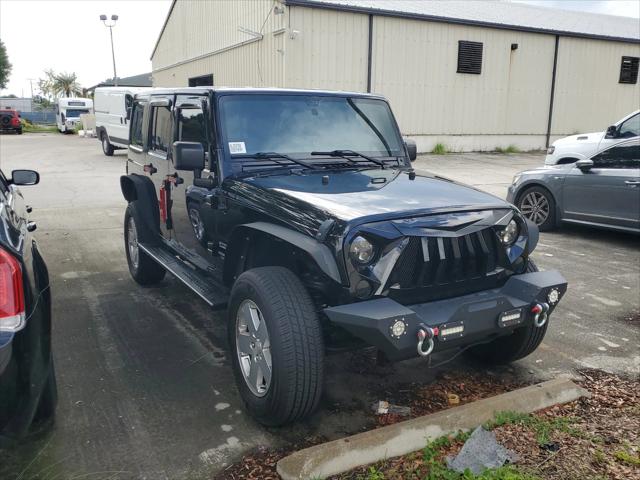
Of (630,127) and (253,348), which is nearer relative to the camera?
(253,348)

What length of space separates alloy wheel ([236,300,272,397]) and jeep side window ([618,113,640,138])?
7.48 metres

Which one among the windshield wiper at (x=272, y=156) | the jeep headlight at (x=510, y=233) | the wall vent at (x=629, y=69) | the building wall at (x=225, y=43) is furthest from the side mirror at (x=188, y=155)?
the wall vent at (x=629, y=69)

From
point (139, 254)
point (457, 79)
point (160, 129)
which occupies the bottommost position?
point (139, 254)

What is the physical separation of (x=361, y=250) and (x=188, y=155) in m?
1.57

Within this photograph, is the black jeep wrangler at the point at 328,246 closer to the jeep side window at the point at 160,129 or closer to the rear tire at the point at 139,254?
the jeep side window at the point at 160,129

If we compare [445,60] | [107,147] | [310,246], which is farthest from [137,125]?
[107,147]

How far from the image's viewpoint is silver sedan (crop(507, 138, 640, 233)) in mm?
7797

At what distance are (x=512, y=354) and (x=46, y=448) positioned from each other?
293cm

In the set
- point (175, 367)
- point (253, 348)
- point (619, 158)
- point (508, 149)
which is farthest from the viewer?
point (508, 149)

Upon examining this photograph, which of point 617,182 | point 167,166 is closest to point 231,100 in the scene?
point 167,166

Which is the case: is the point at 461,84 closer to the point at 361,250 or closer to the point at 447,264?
the point at 447,264

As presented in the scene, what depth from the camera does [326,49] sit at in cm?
1914

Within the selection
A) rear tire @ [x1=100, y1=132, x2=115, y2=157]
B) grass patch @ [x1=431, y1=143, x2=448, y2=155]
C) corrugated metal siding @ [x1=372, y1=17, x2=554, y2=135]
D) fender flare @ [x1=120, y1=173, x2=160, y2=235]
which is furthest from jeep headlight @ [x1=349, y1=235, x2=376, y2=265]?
rear tire @ [x1=100, y1=132, x2=115, y2=157]

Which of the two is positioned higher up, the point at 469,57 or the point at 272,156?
the point at 469,57
